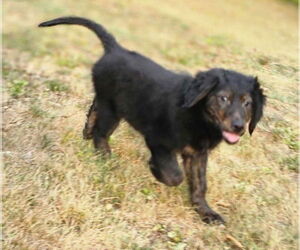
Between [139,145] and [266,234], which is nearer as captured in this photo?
[266,234]

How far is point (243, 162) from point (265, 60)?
38.0 inches

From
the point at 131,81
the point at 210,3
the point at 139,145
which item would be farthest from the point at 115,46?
the point at 210,3

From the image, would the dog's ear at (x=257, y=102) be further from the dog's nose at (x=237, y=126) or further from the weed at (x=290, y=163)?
the weed at (x=290, y=163)

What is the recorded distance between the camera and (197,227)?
4.58 metres

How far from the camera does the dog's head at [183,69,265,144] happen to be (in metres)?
4.02

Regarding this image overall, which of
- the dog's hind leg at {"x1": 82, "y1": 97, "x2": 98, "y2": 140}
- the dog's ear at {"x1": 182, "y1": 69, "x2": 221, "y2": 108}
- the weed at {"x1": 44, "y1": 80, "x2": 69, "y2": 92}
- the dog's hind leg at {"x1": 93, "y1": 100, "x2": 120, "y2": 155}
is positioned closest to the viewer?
the dog's ear at {"x1": 182, "y1": 69, "x2": 221, "y2": 108}

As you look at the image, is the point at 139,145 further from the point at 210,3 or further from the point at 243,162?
the point at 210,3

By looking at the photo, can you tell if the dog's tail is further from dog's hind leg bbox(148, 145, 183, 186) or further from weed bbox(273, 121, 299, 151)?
weed bbox(273, 121, 299, 151)

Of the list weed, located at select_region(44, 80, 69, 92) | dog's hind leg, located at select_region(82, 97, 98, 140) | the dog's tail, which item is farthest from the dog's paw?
weed, located at select_region(44, 80, 69, 92)

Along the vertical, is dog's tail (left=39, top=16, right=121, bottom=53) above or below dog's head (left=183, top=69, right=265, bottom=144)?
below

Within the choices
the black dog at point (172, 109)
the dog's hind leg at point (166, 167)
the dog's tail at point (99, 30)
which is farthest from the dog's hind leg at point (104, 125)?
the dog's hind leg at point (166, 167)

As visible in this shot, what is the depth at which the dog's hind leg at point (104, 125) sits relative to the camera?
5.15 meters

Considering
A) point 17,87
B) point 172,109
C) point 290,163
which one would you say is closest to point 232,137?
point 172,109

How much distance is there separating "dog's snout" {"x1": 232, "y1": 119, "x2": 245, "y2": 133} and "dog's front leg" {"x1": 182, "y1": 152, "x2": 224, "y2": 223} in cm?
74
